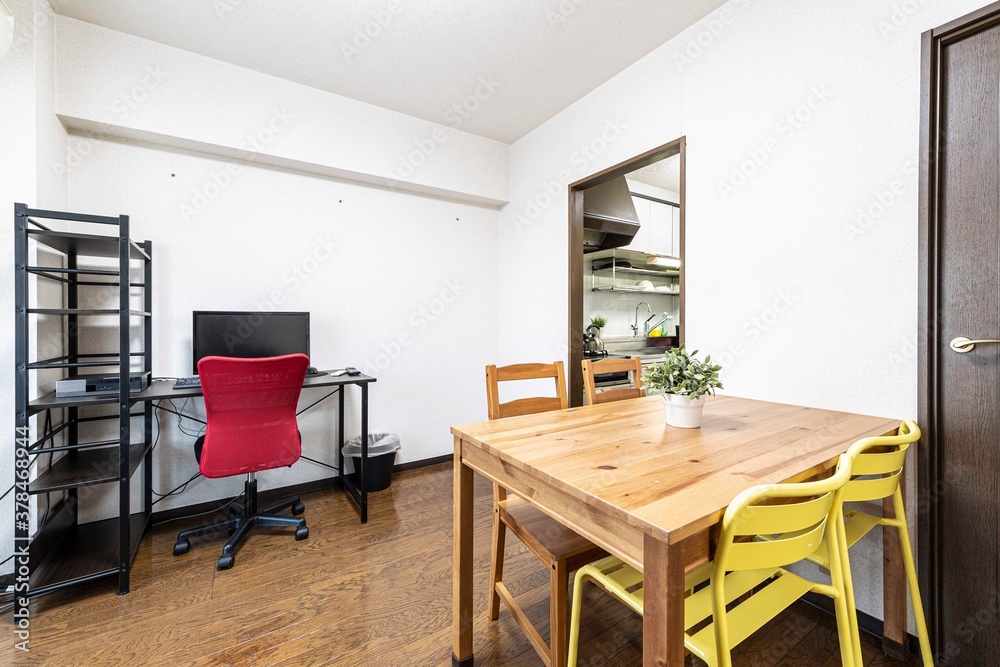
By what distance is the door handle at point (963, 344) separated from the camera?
1.40 m

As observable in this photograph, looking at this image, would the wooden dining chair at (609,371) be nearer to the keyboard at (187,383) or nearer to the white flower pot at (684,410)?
the white flower pot at (684,410)

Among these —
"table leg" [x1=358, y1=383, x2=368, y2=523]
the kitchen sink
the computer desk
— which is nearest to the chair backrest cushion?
the computer desk

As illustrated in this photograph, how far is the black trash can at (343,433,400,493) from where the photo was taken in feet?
9.80

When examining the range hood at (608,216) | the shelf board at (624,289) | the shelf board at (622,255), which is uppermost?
the range hood at (608,216)

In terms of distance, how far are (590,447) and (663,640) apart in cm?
53

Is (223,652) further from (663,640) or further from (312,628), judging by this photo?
(663,640)

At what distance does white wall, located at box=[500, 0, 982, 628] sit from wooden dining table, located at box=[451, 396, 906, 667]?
218mm

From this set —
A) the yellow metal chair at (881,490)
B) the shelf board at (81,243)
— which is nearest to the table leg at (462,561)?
the yellow metal chair at (881,490)

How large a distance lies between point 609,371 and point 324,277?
7.17 ft

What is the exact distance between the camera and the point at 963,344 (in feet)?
4.68

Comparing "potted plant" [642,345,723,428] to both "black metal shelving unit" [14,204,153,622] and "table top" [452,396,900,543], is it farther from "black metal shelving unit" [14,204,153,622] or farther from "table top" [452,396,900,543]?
"black metal shelving unit" [14,204,153,622]

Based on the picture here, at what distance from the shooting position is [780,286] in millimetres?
1917

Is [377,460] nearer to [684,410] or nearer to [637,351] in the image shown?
[684,410]

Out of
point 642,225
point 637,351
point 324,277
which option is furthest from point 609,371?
point 642,225
